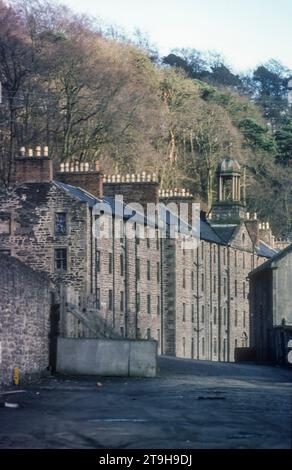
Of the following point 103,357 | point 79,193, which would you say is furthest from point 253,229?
point 103,357

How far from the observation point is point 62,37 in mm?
81500

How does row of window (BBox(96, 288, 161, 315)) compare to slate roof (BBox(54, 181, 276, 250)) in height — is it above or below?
below

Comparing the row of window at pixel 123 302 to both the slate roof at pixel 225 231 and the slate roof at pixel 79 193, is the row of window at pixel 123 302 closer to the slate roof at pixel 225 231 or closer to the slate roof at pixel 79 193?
the slate roof at pixel 79 193

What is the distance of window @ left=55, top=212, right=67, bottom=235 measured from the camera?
198ft

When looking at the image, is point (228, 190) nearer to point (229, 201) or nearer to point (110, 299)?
point (229, 201)

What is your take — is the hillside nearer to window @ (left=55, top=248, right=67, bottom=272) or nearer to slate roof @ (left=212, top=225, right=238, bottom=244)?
slate roof @ (left=212, top=225, right=238, bottom=244)

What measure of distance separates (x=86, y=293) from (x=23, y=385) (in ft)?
93.3

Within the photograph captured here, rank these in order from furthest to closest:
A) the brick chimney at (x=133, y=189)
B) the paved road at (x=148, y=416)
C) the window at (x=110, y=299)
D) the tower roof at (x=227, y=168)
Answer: the tower roof at (x=227, y=168), the brick chimney at (x=133, y=189), the window at (x=110, y=299), the paved road at (x=148, y=416)

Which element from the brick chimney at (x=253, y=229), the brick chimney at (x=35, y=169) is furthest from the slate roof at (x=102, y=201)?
the brick chimney at (x=253, y=229)

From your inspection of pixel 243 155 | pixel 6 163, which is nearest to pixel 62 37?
pixel 6 163

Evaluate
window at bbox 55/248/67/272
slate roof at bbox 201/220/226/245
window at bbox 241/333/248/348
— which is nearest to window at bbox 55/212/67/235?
window at bbox 55/248/67/272

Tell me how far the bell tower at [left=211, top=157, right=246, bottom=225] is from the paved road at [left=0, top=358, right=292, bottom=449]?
5573cm

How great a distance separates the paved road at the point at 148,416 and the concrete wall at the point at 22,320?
2.68ft

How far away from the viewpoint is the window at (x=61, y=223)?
6028 cm
